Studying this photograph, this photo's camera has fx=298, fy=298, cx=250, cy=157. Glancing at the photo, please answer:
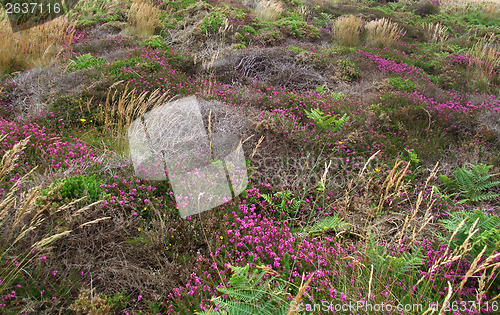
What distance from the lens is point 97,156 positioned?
10.8ft

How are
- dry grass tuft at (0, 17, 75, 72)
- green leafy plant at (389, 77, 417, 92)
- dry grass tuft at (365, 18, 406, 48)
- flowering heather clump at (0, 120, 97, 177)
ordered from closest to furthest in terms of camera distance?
flowering heather clump at (0, 120, 97, 177), dry grass tuft at (0, 17, 75, 72), green leafy plant at (389, 77, 417, 92), dry grass tuft at (365, 18, 406, 48)

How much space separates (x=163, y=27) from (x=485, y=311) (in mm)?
8926

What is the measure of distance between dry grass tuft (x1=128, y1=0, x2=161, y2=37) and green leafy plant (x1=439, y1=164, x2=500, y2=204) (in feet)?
25.0

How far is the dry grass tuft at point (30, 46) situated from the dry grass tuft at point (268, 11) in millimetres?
6698

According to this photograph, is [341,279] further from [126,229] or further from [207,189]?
[126,229]

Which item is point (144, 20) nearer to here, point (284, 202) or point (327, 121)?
point (327, 121)

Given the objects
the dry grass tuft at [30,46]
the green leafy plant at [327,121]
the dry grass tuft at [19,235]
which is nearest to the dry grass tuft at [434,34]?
the green leafy plant at [327,121]

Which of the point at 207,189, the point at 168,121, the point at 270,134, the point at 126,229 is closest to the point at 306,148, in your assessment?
the point at 270,134

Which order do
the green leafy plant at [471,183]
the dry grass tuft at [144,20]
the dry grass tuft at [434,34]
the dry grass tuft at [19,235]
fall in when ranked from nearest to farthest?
the dry grass tuft at [19,235] < the green leafy plant at [471,183] < the dry grass tuft at [144,20] < the dry grass tuft at [434,34]

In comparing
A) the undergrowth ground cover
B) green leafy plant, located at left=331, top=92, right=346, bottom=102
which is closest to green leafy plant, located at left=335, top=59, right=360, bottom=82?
the undergrowth ground cover

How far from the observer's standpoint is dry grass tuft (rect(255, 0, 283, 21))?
10951mm

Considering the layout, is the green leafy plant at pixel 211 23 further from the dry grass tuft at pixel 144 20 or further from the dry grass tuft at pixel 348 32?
the dry grass tuft at pixel 348 32

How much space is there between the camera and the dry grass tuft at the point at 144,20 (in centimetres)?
798

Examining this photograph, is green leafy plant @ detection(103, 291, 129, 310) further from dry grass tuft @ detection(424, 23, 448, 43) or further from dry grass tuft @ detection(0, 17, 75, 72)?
dry grass tuft @ detection(424, 23, 448, 43)
